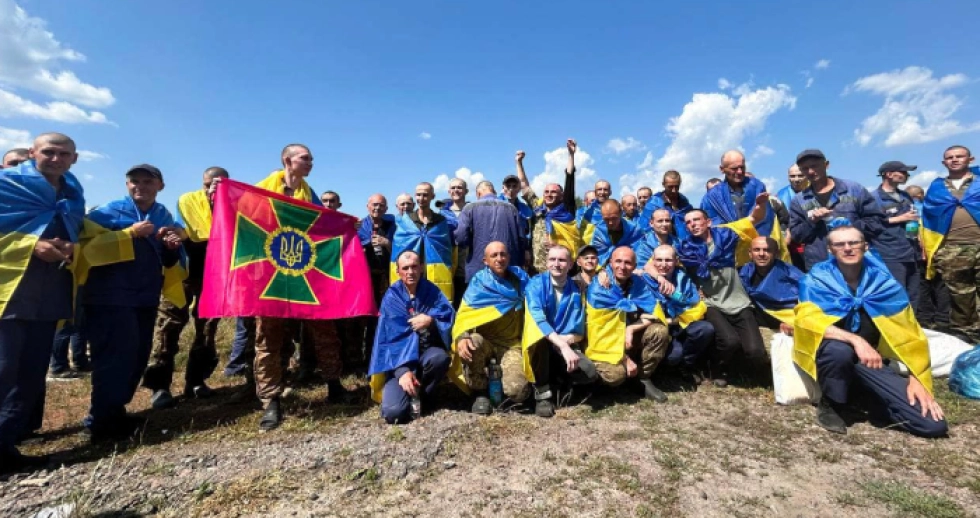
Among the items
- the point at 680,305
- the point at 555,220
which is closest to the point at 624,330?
the point at 680,305

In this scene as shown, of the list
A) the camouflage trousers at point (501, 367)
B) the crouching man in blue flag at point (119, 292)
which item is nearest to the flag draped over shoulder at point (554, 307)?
the camouflage trousers at point (501, 367)

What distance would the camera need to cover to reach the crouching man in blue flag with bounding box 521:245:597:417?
4.40 meters

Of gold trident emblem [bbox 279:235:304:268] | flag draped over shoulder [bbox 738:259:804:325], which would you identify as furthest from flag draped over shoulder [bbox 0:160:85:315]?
flag draped over shoulder [bbox 738:259:804:325]

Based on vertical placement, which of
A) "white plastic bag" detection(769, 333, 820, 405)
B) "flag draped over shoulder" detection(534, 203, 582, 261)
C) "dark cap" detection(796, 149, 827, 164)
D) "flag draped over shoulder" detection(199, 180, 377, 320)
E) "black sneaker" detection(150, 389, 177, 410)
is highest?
"dark cap" detection(796, 149, 827, 164)

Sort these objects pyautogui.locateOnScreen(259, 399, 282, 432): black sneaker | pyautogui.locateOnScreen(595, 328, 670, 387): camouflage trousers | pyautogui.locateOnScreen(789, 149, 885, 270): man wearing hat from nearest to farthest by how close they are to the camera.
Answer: pyautogui.locateOnScreen(259, 399, 282, 432): black sneaker → pyautogui.locateOnScreen(595, 328, 670, 387): camouflage trousers → pyautogui.locateOnScreen(789, 149, 885, 270): man wearing hat

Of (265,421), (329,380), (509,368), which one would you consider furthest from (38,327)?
(509,368)

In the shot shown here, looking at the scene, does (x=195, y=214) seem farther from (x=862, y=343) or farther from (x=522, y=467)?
(x=862, y=343)

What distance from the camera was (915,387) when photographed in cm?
385

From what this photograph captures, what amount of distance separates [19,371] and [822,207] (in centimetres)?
804

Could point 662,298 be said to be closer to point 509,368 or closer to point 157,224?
point 509,368

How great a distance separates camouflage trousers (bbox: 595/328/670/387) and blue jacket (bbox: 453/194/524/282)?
6.67 feet

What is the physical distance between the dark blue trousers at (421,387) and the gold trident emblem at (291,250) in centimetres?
156

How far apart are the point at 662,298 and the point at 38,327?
18.3 ft

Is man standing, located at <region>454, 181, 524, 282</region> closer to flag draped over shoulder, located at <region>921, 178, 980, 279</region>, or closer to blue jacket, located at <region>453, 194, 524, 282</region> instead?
blue jacket, located at <region>453, 194, 524, 282</region>
